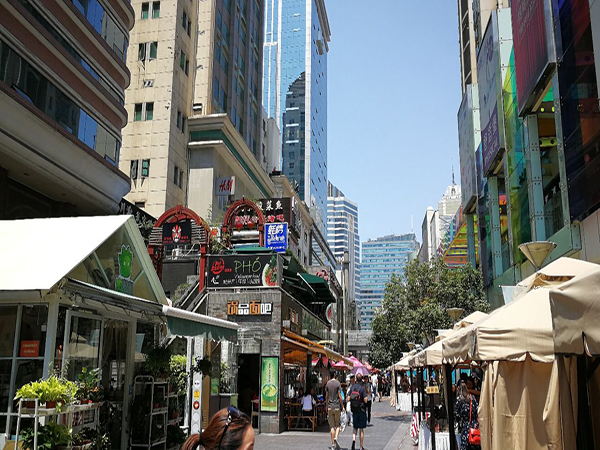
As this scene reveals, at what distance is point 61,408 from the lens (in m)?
7.38

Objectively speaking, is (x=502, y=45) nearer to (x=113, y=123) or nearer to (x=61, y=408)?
(x=113, y=123)

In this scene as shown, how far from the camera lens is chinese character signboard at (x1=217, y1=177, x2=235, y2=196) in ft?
146

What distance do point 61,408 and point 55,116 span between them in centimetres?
1738

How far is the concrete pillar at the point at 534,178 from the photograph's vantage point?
928 inches

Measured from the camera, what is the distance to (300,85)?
169m

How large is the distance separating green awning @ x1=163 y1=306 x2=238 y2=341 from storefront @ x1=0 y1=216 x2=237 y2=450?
0.02 metres

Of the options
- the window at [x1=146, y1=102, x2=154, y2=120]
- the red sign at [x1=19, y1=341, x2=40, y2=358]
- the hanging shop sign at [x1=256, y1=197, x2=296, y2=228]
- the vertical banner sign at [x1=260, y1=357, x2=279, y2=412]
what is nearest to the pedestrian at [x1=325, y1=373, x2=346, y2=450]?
the vertical banner sign at [x1=260, y1=357, x2=279, y2=412]

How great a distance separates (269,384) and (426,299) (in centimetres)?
1284

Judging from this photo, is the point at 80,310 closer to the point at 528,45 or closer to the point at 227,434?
the point at 227,434

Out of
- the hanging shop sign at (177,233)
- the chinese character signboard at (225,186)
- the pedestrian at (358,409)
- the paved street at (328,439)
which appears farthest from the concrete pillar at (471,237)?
the pedestrian at (358,409)

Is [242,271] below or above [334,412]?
above

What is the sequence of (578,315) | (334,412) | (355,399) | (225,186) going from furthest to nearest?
(225,186)
(334,412)
(355,399)
(578,315)

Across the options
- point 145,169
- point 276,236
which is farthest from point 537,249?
point 145,169

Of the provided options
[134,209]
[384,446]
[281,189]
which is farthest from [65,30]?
[281,189]
